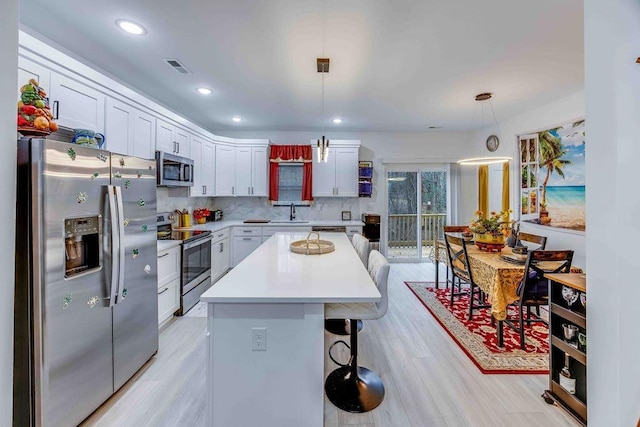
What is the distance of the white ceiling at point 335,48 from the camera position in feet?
6.54

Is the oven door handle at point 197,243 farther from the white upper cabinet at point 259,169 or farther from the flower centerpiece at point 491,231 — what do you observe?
the flower centerpiece at point 491,231

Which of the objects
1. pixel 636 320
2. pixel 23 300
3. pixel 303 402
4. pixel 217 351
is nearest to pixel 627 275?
pixel 636 320

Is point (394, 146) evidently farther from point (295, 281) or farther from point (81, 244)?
point (81, 244)

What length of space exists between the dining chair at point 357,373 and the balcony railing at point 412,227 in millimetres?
3936

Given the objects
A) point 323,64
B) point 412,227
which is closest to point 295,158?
point 323,64

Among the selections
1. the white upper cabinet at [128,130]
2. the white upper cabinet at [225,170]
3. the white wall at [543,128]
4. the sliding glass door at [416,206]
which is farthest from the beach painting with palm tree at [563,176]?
the white upper cabinet at [128,130]

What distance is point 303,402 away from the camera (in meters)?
1.57

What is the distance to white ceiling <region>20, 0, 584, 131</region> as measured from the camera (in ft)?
6.54

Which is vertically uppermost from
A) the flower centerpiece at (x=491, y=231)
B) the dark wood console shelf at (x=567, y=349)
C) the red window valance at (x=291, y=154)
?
the red window valance at (x=291, y=154)

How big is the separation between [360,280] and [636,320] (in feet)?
4.07

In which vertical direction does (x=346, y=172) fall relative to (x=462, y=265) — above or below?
above

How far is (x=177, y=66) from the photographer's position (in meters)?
2.86

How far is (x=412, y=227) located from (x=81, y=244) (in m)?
5.44

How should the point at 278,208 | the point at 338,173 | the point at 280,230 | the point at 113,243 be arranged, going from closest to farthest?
1. the point at 113,243
2. the point at 280,230
3. the point at 338,173
4. the point at 278,208
